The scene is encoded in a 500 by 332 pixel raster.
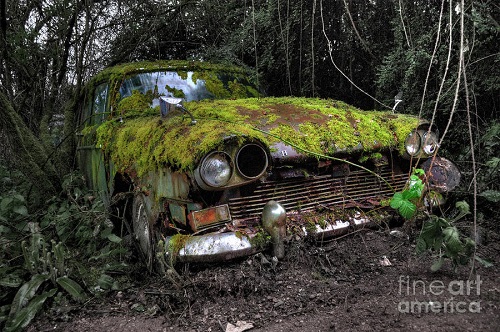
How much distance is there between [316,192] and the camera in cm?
263

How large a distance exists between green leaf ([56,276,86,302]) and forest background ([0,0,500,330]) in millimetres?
11

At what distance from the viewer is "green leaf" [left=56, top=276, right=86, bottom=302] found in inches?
91.8

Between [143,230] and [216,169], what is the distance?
0.95m

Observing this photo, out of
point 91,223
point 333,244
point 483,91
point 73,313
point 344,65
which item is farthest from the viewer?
point 344,65

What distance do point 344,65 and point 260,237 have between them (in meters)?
3.00

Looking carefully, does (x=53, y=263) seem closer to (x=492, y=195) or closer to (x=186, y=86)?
(x=186, y=86)

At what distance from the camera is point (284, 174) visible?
2.51 metres

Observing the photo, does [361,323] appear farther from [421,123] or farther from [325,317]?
[421,123]

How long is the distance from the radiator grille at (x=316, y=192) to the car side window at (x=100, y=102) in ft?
6.33

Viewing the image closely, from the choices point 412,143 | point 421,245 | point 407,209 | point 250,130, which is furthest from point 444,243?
point 250,130

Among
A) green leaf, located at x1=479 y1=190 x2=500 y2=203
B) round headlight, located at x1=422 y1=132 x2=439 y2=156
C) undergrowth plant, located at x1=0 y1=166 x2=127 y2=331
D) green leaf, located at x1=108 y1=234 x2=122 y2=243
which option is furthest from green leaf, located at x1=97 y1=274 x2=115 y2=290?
green leaf, located at x1=479 y1=190 x2=500 y2=203

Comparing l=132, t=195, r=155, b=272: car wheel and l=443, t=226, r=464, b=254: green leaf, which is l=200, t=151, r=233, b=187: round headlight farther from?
l=443, t=226, r=464, b=254: green leaf

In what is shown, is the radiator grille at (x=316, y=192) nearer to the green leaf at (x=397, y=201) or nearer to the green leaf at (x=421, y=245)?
the green leaf at (x=397, y=201)

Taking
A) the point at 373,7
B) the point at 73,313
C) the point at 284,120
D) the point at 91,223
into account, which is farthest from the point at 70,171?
the point at 373,7
